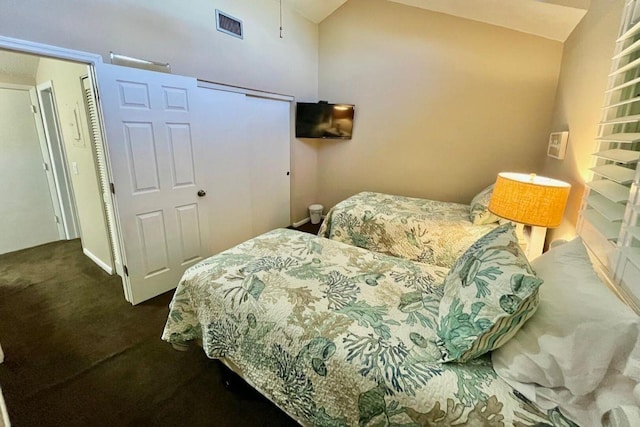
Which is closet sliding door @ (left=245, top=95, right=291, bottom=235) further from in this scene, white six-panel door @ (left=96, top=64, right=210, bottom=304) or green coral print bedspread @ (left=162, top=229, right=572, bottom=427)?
green coral print bedspread @ (left=162, top=229, right=572, bottom=427)

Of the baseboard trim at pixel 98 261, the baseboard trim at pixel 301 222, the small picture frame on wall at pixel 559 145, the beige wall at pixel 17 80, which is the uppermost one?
the beige wall at pixel 17 80

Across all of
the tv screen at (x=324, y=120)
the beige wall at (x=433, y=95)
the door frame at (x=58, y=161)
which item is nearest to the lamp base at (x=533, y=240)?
the beige wall at (x=433, y=95)

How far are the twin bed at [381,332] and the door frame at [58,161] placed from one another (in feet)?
10.1

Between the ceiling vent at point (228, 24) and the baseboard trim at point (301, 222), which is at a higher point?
the ceiling vent at point (228, 24)

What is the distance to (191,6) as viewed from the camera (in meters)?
2.45

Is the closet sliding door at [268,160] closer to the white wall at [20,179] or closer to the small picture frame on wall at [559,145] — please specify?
the white wall at [20,179]

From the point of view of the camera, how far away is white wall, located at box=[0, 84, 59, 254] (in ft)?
10.4

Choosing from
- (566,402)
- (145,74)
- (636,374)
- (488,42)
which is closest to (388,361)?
(566,402)

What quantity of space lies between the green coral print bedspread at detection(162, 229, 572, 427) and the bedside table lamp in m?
0.59

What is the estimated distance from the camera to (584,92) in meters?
1.90

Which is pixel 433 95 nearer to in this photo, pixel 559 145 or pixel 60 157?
pixel 559 145

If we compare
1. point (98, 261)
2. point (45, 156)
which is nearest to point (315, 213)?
point (98, 261)

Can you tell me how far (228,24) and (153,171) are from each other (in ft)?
5.50

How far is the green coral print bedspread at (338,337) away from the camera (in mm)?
907
